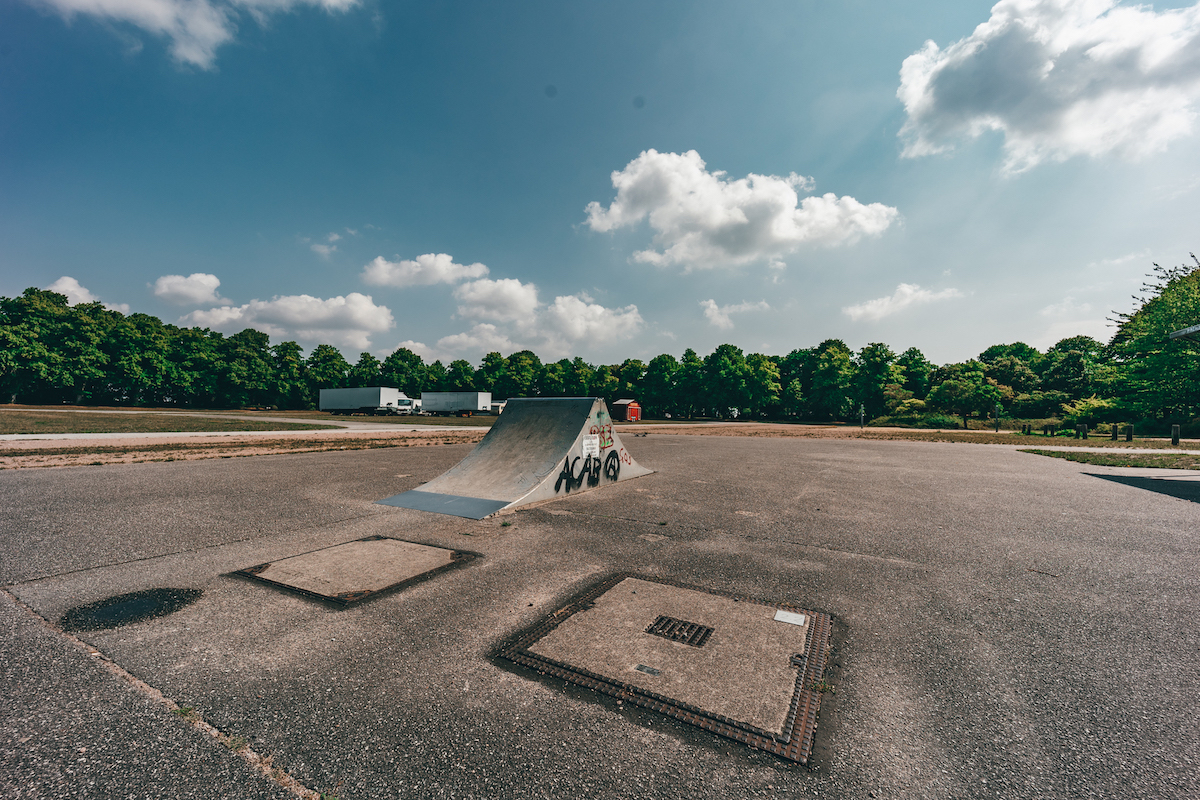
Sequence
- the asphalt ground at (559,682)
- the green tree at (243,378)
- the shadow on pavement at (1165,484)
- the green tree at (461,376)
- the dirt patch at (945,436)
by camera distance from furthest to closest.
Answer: the green tree at (461,376)
the green tree at (243,378)
the dirt patch at (945,436)
the shadow on pavement at (1165,484)
the asphalt ground at (559,682)

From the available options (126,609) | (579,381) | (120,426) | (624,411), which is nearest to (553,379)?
(579,381)

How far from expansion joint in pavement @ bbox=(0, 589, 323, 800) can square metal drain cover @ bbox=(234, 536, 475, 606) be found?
1.27 m

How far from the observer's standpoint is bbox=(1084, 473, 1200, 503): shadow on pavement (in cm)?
942

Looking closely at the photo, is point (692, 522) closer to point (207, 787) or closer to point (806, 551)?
point (806, 551)

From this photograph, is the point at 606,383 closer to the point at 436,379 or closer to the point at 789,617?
the point at 436,379

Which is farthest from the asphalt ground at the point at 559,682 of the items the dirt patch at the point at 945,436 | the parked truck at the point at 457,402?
the parked truck at the point at 457,402

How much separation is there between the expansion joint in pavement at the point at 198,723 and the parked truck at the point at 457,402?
54.0m

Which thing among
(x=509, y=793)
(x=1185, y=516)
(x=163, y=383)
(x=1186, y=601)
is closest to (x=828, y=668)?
(x=509, y=793)

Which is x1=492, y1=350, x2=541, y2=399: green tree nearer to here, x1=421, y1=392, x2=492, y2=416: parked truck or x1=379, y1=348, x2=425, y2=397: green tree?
x1=379, y1=348, x2=425, y2=397: green tree

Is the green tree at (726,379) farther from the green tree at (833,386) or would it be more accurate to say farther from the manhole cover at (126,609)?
the manhole cover at (126,609)

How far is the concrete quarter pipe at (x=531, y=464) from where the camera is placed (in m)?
7.98

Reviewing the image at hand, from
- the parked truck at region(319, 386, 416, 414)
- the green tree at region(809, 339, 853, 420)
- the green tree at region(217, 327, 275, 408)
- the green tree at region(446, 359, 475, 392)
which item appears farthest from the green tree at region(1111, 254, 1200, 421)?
the green tree at region(217, 327, 275, 408)

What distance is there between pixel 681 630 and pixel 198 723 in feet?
10.0

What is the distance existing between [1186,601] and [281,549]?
31.0 ft
